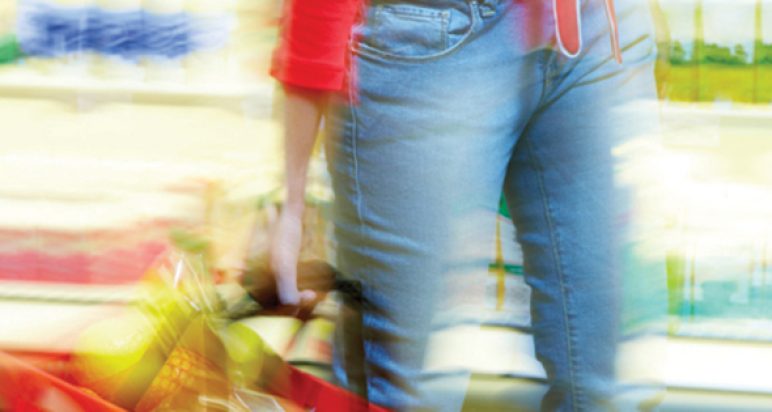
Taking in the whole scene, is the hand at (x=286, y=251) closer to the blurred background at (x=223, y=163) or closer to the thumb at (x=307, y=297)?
the thumb at (x=307, y=297)

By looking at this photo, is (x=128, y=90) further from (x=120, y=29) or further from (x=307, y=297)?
(x=307, y=297)

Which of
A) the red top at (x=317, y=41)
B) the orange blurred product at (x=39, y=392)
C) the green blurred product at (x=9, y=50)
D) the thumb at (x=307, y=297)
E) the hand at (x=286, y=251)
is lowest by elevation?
the orange blurred product at (x=39, y=392)

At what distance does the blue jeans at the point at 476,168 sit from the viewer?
0.85m

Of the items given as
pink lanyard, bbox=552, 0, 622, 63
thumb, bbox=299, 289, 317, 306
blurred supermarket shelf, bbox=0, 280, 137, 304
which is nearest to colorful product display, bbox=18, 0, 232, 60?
blurred supermarket shelf, bbox=0, 280, 137, 304

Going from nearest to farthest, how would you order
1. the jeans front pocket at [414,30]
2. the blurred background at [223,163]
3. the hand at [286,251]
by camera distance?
the jeans front pocket at [414,30]
the hand at [286,251]
the blurred background at [223,163]

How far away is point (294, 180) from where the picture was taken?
0.92m

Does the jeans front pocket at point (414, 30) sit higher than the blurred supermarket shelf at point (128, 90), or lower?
higher

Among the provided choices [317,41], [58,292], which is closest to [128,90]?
[58,292]

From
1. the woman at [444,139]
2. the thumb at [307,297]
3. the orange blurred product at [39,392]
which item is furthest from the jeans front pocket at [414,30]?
the orange blurred product at [39,392]

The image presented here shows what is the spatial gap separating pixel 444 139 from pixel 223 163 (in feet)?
3.82

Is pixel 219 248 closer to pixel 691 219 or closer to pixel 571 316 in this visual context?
pixel 571 316

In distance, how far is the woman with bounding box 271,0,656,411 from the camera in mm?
854

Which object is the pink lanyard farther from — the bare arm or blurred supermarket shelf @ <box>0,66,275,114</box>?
blurred supermarket shelf @ <box>0,66,275,114</box>

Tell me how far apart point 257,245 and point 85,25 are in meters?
1.09
